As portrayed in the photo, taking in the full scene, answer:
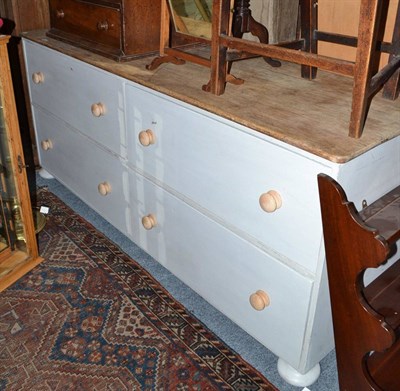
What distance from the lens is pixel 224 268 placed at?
4.81ft

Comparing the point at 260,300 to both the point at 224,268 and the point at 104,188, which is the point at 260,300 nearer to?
the point at 224,268

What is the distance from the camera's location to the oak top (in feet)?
3.61

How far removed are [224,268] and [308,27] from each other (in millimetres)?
790

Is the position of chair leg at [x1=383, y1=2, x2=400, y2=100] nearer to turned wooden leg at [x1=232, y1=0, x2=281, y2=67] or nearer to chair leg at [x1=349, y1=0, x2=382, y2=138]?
chair leg at [x1=349, y1=0, x2=382, y2=138]

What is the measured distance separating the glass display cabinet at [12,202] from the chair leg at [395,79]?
1183 mm

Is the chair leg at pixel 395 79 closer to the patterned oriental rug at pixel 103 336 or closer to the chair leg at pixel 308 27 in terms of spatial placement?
the chair leg at pixel 308 27

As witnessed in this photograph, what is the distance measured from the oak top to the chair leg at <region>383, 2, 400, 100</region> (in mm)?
24

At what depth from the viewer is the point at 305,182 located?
1116 mm

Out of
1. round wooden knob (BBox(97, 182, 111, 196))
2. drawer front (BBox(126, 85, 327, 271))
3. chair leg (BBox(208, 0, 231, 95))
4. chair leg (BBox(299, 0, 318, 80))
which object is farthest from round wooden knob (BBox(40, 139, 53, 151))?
chair leg (BBox(299, 0, 318, 80))

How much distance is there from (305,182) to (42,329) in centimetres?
102

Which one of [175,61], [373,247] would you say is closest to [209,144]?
[175,61]

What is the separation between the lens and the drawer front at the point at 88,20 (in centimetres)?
169

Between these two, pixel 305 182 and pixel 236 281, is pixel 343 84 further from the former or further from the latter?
pixel 236 281

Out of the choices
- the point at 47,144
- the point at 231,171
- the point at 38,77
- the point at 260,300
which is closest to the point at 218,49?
the point at 231,171
